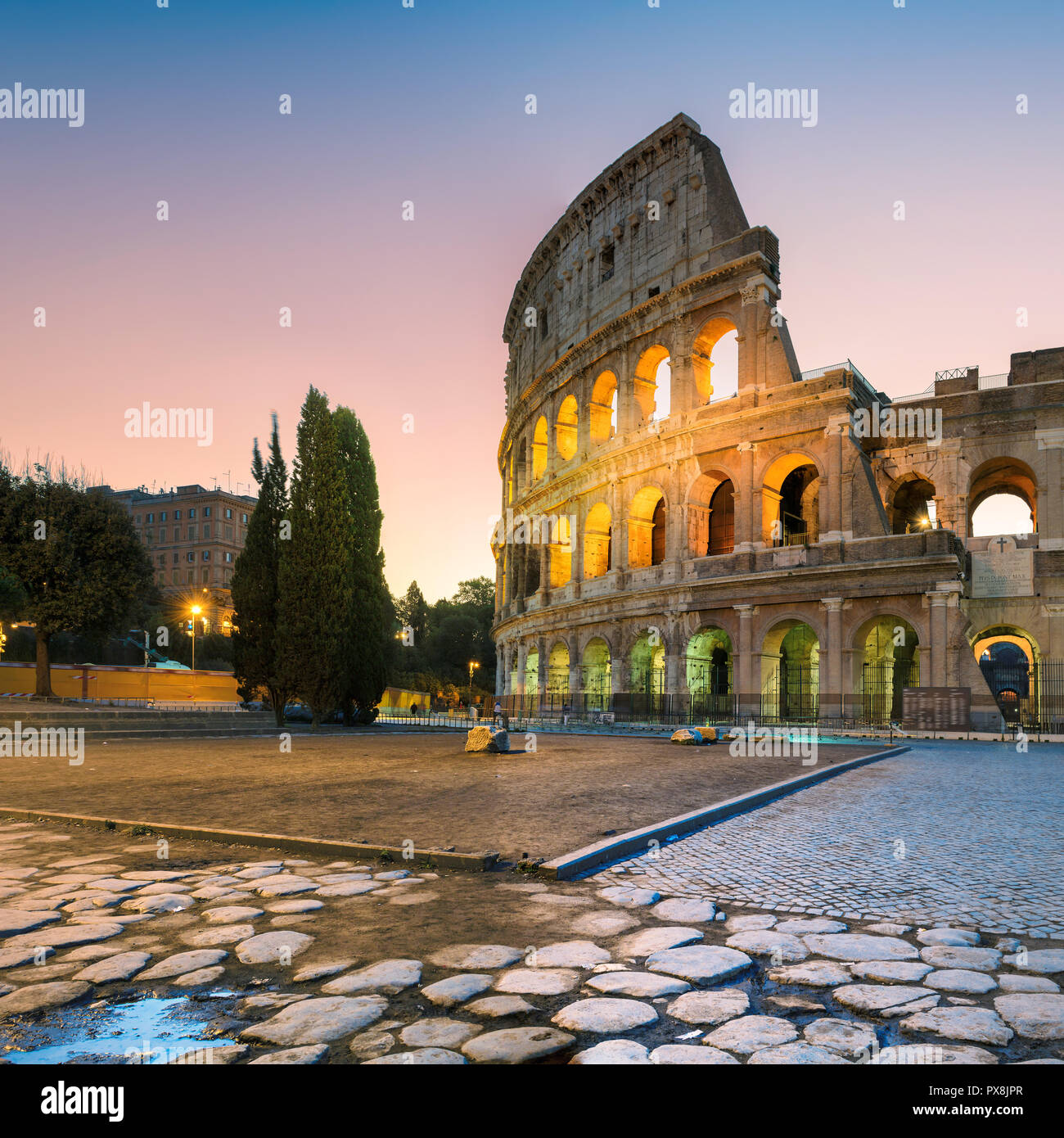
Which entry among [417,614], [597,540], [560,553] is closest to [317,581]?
[597,540]

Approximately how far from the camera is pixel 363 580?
85.1 ft

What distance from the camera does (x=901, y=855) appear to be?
221 inches

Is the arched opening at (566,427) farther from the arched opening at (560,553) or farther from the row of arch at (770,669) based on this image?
the row of arch at (770,669)

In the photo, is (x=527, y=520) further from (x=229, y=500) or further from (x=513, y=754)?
(x=229, y=500)

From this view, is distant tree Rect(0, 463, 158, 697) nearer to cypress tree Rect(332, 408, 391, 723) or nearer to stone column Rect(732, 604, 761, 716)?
cypress tree Rect(332, 408, 391, 723)

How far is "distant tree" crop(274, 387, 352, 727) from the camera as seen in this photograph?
24.5m

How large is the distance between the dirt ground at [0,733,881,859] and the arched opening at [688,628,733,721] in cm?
1186

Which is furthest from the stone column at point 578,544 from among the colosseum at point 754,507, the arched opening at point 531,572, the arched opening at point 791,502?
the arched opening at point 791,502

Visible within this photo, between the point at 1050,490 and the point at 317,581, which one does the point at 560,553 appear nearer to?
the point at 317,581

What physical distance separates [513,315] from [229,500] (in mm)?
50159

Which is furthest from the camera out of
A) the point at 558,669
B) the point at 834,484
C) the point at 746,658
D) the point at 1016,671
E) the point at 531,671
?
the point at 1016,671

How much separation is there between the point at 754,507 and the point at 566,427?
12.7 meters

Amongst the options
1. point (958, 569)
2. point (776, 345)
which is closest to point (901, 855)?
point (958, 569)

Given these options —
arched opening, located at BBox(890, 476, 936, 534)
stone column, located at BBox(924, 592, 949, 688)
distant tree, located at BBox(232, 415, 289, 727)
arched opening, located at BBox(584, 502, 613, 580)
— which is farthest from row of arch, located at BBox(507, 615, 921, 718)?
distant tree, located at BBox(232, 415, 289, 727)
